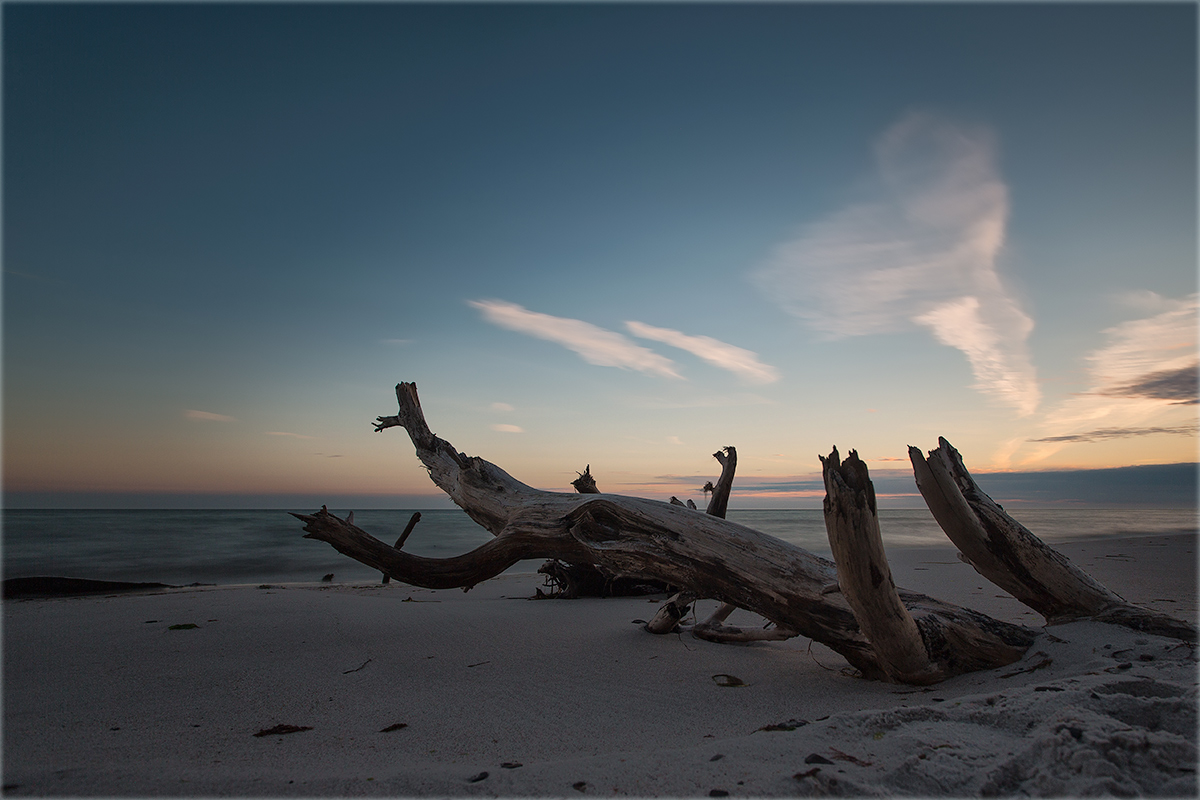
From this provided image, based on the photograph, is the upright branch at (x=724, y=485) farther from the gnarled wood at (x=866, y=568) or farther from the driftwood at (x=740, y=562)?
the gnarled wood at (x=866, y=568)

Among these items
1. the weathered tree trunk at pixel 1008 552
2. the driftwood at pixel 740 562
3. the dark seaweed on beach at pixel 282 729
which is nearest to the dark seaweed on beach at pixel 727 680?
the driftwood at pixel 740 562

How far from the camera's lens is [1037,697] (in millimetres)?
2348

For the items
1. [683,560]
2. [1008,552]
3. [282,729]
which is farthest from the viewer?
[683,560]

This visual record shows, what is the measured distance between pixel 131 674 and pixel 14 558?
1545 centimetres

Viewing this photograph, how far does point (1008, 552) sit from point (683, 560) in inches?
83.1

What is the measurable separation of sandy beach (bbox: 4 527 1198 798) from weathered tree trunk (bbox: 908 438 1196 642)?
441 millimetres

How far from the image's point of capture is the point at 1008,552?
146 inches

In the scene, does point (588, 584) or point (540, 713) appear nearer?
point (540, 713)

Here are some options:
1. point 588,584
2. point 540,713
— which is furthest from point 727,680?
point 588,584

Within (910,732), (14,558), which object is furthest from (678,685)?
(14,558)

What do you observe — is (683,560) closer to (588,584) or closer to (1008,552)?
(1008,552)

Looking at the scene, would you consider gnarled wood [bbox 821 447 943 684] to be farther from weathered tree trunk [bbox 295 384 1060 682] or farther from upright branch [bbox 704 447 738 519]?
upright branch [bbox 704 447 738 519]

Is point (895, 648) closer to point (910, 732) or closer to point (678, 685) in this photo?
point (910, 732)

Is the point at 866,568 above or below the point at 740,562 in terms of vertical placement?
above
